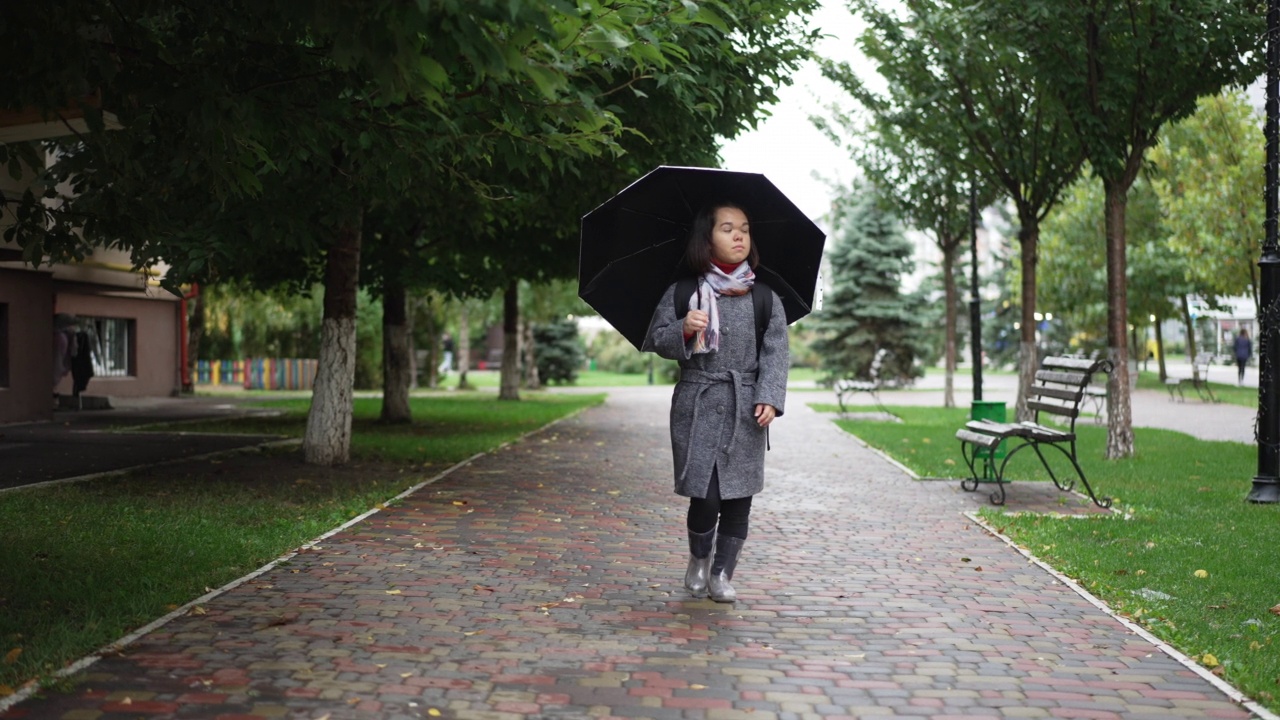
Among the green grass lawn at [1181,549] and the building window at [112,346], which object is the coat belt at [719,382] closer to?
the green grass lawn at [1181,549]

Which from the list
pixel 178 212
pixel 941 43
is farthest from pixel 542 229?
pixel 178 212

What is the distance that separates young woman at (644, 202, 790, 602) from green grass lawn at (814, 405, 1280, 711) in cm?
219

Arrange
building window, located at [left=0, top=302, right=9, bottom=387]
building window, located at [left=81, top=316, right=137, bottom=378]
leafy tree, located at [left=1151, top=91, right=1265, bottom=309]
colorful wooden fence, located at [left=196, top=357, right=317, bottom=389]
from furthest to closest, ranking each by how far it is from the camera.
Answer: colorful wooden fence, located at [left=196, top=357, right=317, bottom=389], leafy tree, located at [left=1151, top=91, right=1265, bottom=309], building window, located at [left=81, top=316, right=137, bottom=378], building window, located at [left=0, top=302, right=9, bottom=387]

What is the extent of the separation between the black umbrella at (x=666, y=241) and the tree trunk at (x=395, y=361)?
47.3 ft

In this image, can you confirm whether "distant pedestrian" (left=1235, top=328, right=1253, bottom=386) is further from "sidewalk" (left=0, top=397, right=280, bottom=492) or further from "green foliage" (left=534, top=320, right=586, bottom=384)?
"sidewalk" (left=0, top=397, right=280, bottom=492)

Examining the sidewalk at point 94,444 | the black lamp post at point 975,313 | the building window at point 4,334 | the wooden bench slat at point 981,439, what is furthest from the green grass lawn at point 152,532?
the black lamp post at point 975,313

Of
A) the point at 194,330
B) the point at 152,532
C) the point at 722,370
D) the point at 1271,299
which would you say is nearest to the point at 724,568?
the point at 722,370

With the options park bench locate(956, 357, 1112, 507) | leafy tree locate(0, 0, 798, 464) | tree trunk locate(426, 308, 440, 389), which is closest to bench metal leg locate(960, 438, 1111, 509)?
park bench locate(956, 357, 1112, 507)

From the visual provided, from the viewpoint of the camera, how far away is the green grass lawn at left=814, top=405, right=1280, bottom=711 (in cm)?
580

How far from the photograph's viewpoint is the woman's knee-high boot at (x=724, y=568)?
660 centimetres

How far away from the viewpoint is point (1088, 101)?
14750mm

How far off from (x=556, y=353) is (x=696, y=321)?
135 ft

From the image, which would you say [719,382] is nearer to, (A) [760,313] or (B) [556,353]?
(A) [760,313]

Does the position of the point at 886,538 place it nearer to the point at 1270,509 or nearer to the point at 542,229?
the point at 1270,509
